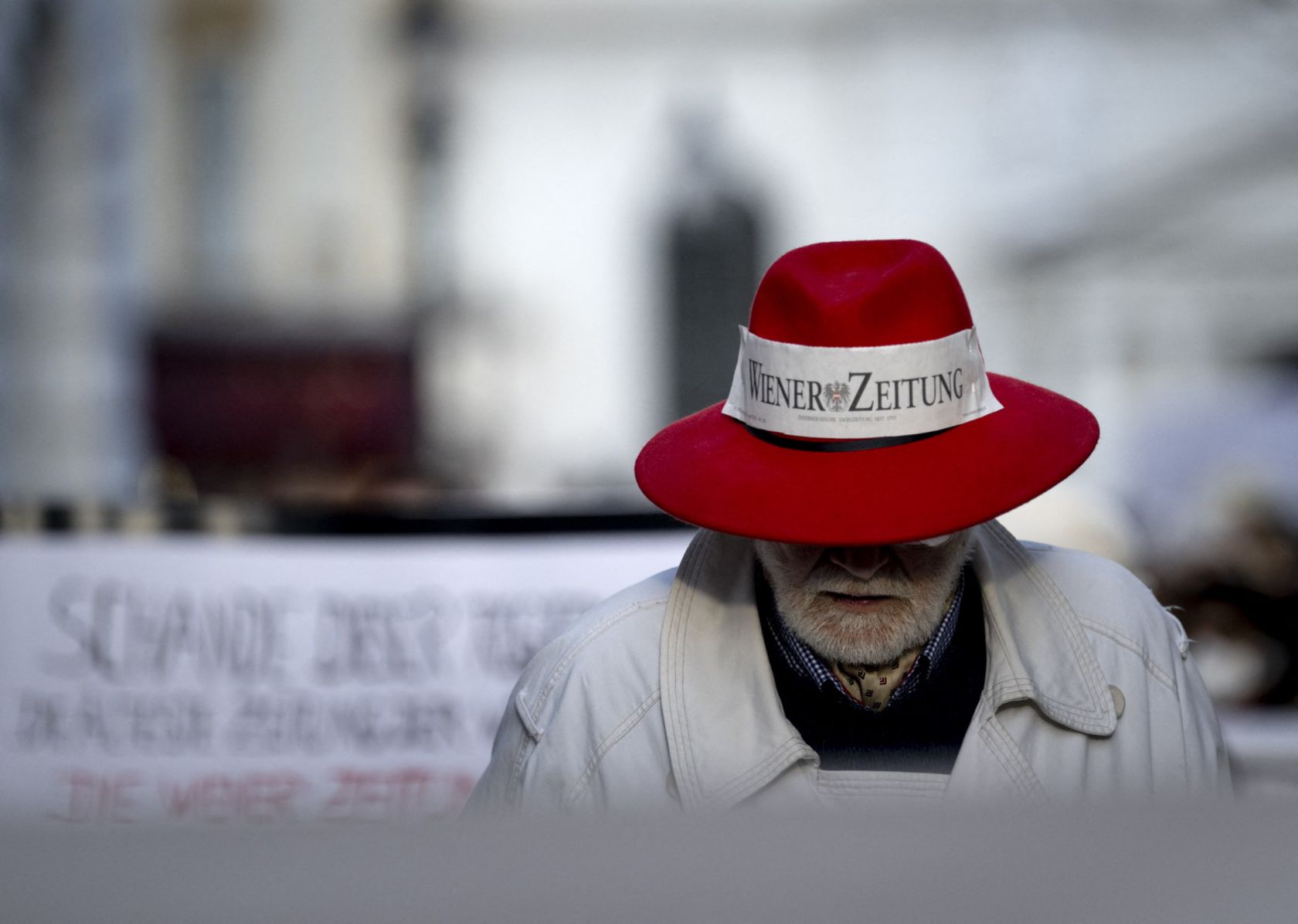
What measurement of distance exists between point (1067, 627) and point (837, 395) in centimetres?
50

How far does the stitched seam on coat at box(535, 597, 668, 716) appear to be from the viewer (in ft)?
7.22

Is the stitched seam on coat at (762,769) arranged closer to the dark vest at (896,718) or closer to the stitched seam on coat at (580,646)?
the dark vest at (896,718)

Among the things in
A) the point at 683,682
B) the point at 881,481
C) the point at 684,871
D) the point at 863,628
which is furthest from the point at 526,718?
the point at 684,871

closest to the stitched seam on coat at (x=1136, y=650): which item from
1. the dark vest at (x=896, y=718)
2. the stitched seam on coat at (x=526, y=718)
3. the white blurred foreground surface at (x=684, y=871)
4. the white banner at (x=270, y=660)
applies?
the dark vest at (x=896, y=718)

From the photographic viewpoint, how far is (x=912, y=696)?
2.16 metres

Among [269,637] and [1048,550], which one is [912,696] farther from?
[269,637]

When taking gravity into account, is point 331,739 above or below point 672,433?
below

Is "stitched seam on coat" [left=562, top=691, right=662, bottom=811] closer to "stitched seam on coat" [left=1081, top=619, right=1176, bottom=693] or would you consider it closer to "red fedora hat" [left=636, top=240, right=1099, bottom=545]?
"red fedora hat" [left=636, top=240, right=1099, bottom=545]

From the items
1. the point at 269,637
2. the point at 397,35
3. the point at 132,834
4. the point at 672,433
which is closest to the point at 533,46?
the point at 397,35

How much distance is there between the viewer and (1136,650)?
217cm

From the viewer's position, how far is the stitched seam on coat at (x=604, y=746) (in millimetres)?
2070

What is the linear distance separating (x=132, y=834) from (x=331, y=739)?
3.92 m

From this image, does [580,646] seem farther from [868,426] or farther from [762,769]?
[868,426]

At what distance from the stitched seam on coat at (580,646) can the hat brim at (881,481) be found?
20cm
